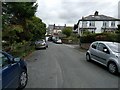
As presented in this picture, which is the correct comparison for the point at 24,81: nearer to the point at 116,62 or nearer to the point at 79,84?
the point at 79,84

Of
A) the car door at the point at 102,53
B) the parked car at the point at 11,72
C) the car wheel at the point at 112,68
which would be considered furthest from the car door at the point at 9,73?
the car door at the point at 102,53

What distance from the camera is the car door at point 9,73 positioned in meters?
4.82

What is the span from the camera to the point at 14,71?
222 inches

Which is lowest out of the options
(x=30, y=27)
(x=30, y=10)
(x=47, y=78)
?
(x=47, y=78)

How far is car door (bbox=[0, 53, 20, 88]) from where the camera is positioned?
15.8ft

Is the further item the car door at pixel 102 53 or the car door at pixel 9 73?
the car door at pixel 102 53

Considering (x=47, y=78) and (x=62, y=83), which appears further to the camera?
(x=47, y=78)

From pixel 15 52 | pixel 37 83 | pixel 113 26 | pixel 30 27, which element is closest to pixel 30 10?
pixel 30 27

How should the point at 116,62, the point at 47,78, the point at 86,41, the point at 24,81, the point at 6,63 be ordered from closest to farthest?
the point at 6,63
the point at 24,81
the point at 47,78
the point at 116,62
the point at 86,41

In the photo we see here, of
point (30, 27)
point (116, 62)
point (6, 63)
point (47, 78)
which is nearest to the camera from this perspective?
point (6, 63)

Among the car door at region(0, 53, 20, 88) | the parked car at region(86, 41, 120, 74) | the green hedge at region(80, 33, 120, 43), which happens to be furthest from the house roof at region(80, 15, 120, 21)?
the car door at region(0, 53, 20, 88)

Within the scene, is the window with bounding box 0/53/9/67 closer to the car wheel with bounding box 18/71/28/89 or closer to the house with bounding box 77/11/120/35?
the car wheel with bounding box 18/71/28/89

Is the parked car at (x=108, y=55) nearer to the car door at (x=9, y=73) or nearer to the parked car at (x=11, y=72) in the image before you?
the parked car at (x=11, y=72)

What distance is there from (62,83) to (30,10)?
13249 mm
